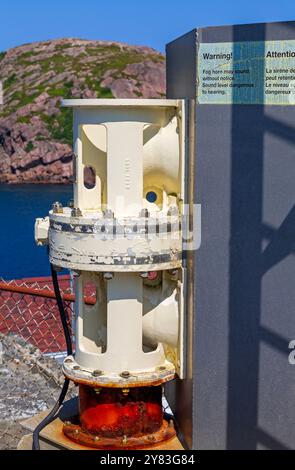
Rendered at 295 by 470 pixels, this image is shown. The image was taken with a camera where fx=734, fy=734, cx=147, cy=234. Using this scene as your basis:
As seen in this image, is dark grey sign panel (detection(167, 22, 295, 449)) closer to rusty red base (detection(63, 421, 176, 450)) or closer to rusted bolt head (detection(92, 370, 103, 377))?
rusty red base (detection(63, 421, 176, 450))

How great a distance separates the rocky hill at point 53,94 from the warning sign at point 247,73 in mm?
84231

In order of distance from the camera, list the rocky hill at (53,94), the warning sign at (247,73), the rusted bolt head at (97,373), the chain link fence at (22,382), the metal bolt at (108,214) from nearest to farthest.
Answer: the warning sign at (247,73) < the metal bolt at (108,214) < the rusted bolt head at (97,373) < the chain link fence at (22,382) < the rocky hill at (53,94)

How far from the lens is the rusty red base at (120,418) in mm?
4715

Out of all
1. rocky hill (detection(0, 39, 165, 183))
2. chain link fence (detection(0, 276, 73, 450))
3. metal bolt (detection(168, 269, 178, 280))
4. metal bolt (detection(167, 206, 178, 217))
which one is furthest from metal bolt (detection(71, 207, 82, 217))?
rocky hill (detection(0, 39, 165, 183))

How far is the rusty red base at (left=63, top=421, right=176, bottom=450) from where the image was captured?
4.68m

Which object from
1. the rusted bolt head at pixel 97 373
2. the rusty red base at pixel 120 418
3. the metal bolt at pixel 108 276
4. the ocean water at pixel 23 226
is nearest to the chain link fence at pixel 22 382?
the rusty red base at pixel 120 418

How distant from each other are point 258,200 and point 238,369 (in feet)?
3.38

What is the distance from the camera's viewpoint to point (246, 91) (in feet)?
13.8

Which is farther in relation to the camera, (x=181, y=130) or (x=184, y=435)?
(x=184, y=435)

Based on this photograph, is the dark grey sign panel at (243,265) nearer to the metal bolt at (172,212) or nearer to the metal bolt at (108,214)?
the metal bolt at (172,212)

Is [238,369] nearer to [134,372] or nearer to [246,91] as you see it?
[134,372]

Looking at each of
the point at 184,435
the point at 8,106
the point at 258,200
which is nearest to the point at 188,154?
the point at 258,200

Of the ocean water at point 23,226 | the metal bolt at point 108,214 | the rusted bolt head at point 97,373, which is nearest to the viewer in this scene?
the metal bolt at point 108,214

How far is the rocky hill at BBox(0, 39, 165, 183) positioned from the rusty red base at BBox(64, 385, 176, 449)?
8381 cm
